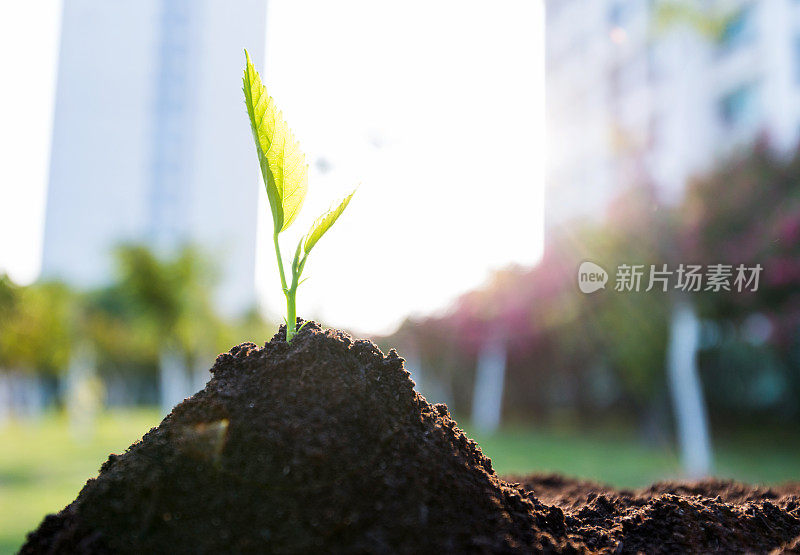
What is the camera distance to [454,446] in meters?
1.33

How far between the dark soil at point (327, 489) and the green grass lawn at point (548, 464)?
3777 mm

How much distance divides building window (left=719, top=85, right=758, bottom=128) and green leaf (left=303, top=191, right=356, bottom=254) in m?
23.0

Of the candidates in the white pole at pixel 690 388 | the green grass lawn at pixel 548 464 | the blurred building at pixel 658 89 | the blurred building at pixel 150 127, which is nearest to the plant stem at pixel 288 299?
the green grass lawn at pixel 548 464

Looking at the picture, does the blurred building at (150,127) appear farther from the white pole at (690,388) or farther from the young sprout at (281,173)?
the young sprout at (281,173)

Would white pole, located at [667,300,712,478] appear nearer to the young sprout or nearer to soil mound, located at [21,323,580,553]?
soil mound, located at [21,323,580,553]

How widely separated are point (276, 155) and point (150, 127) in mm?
66732

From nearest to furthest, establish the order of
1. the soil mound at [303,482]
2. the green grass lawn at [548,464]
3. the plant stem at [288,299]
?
the soil mound at [303,482], the plant stem at [288,299], the green grass lawn at [548,464]

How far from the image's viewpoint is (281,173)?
4.49 feet

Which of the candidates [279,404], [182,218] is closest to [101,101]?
[182,218]

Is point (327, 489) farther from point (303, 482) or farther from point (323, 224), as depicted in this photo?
point (323, 224)

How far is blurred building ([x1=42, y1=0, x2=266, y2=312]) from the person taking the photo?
58.1 m

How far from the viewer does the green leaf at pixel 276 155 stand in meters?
1.30

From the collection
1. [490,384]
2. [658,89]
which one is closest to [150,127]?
[658,89]

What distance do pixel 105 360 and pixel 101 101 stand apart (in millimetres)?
34166
